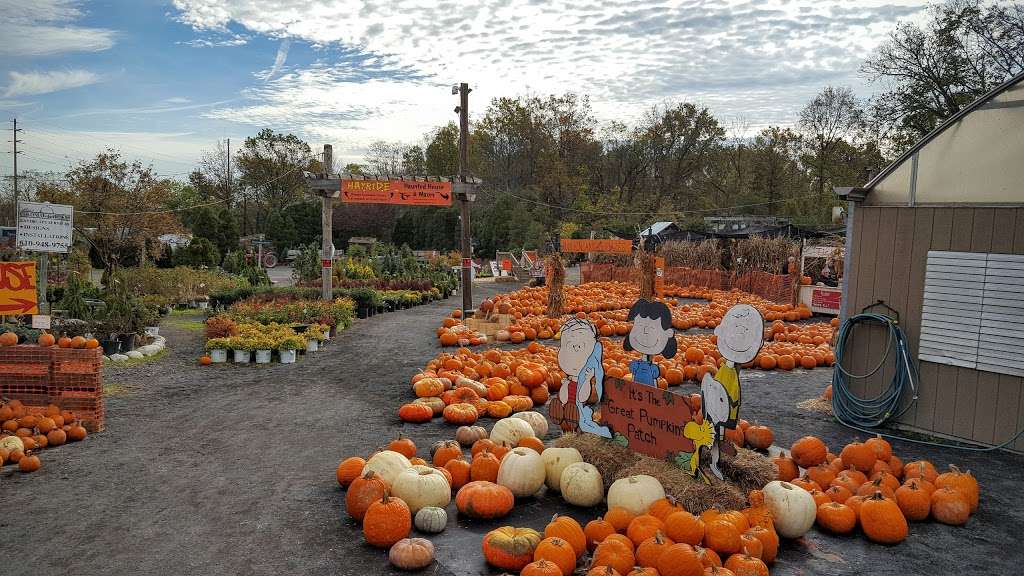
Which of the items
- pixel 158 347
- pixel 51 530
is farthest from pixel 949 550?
pixel 158 347

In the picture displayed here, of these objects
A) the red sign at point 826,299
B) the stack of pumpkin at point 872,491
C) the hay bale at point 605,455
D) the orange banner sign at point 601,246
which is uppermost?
the orange banner sign at point 601,246

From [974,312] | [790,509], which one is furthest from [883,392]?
[790,509]

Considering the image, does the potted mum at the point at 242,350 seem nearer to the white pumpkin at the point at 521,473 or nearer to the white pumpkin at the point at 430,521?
the white pumpkin at the point at 521,473

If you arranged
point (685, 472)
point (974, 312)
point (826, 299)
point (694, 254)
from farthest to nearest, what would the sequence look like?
point (694, 254), point (826, 299), point (974, 312), point (685, 472)

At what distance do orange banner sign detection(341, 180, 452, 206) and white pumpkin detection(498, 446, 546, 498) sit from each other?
11843 millimetres

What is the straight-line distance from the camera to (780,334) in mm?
13227

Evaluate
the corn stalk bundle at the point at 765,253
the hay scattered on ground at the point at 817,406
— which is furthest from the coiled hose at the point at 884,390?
the corn stalk bundle at the point at 765,253

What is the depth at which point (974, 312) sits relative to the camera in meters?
7.02

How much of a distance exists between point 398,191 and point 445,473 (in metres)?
12.2

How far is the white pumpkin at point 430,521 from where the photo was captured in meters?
4.70

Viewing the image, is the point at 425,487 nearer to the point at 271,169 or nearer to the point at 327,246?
the point at 327,246

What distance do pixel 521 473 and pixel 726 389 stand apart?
173 cm

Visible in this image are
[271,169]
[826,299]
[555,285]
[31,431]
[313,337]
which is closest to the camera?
[31,431]

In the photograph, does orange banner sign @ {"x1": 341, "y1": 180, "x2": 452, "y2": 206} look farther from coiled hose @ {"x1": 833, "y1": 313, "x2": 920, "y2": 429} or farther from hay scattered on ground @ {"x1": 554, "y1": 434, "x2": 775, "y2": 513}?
hay scattered on ground @ {"x1": 554, "y1": 434, "x2": 775, "y2": 513}
